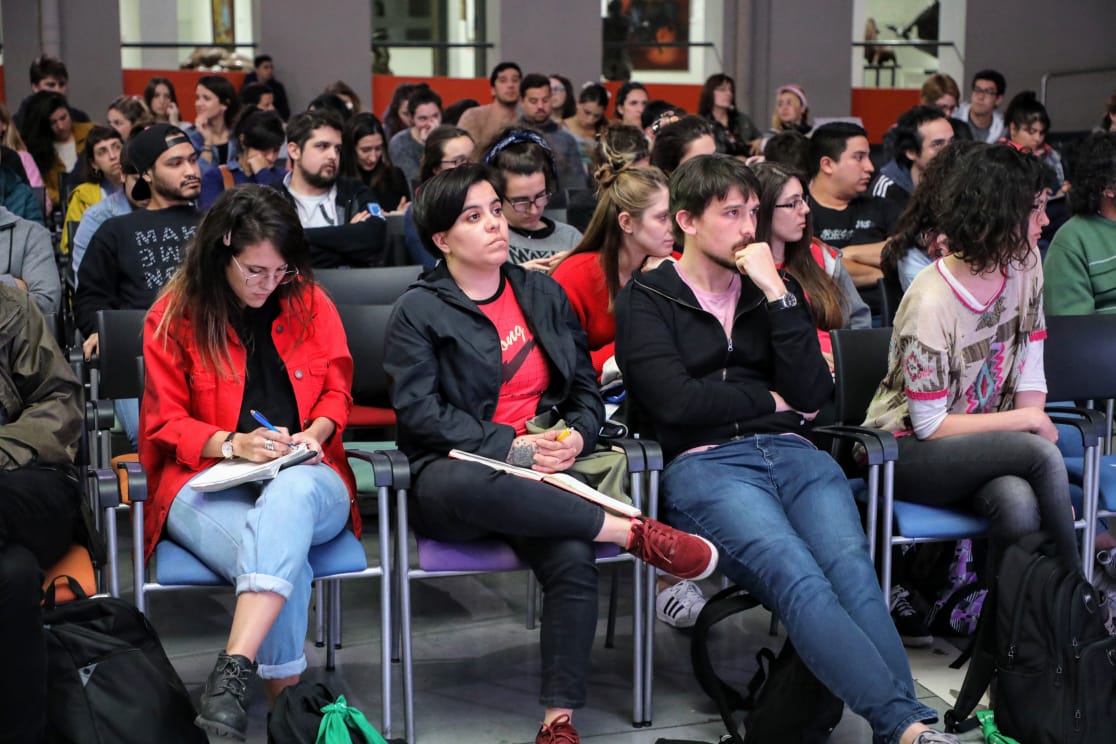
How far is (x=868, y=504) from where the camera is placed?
321 cm

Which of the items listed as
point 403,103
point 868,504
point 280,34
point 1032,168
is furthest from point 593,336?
point 280,34

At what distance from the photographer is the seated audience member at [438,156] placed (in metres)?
4.99

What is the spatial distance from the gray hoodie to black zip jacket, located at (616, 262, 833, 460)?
6.23ft

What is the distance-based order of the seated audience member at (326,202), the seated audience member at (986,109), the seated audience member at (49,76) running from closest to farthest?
1. the seated audience member at (326,202)
2. the seated audience member at (49,76)
3. the seated audience member at (986,109)

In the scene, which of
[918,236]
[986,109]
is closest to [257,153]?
[918,236]

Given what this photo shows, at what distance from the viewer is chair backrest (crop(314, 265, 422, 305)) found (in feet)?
13.9

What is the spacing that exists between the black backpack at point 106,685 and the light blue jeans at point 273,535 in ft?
0.73

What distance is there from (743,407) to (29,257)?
2310 mm

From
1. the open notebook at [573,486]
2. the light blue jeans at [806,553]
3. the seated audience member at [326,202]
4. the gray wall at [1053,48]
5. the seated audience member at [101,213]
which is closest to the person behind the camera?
the light blue jeans at [806,553]

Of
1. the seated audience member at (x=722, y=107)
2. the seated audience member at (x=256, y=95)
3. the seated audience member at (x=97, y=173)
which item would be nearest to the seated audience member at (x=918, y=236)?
the seated audience member at (x=97, y=173)

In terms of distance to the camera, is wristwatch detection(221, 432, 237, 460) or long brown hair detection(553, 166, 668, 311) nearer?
wristwatch detection(221, 432, 237, 460)

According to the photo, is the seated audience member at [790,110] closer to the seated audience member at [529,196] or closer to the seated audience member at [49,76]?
the seated audience member at [49,76]

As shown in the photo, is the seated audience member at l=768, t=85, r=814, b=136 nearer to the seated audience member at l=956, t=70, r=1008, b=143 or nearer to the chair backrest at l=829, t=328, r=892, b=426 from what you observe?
the seated audience member at l=956, t=70, r=1008, b=143

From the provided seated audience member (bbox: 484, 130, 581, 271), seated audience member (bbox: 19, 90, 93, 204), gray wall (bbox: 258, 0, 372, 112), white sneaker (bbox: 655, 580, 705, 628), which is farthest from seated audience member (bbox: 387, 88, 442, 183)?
white sneaker (bbox: 655, 580, 705, 628)
